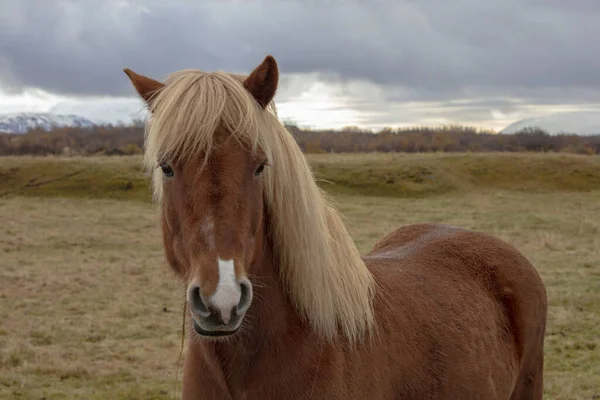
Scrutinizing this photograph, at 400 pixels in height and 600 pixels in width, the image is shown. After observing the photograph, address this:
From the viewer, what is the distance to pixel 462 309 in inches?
131

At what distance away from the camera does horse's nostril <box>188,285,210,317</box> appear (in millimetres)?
1934

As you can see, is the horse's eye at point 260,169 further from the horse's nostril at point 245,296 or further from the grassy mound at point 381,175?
the grassy mound at point 381,175

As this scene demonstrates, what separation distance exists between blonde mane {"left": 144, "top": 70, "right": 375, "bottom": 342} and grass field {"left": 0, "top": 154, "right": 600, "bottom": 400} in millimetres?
773

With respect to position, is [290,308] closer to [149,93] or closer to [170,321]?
[149,93]

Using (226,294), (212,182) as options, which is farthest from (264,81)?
(226,294)

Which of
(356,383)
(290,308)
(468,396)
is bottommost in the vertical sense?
(468,396)

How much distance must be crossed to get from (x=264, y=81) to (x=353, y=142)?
54.2 metres

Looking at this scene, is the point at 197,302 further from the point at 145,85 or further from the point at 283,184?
the point at 145,85

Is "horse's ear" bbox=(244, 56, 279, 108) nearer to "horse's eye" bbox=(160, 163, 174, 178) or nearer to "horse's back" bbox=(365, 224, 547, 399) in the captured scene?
"horse's eye" bbox=(160, 163, 174, 178)

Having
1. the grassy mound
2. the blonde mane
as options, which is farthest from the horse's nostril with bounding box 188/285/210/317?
the grassy mound

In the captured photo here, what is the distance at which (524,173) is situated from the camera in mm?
33000

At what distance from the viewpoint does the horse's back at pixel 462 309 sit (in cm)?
297

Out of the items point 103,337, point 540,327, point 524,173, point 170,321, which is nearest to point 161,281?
point 170,321

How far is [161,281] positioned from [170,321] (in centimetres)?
257
